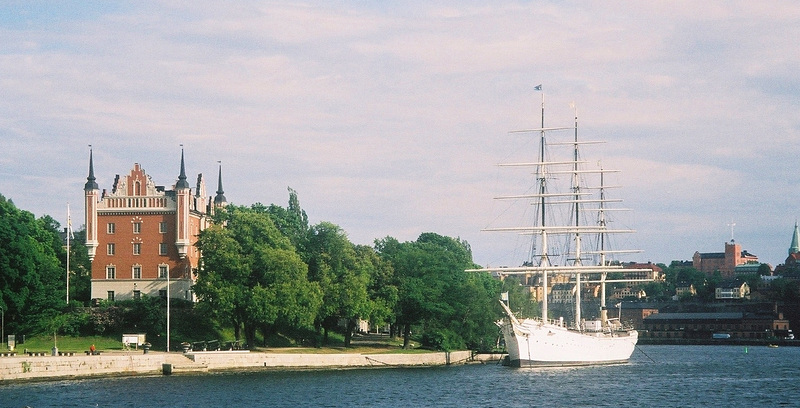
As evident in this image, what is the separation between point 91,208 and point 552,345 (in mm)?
50213

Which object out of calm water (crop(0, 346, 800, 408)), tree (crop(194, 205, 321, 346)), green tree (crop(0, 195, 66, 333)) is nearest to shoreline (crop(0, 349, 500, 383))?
calm water (crop(0, 346, 800, 408))

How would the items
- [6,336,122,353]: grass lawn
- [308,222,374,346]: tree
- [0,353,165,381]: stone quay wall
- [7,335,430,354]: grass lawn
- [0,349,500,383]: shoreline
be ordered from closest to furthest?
[0,353,165,381]: stone quay wall → [0,349,500,383]: shoreline → [6,336,122,353]: grass lawn → [7,335,430,354]: grass lawn → [308,222,374,346]: tree

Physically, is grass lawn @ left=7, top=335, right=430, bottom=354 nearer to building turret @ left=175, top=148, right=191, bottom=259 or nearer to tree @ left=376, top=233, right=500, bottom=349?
tree @ left=376, top=233, right=500, bottom=349

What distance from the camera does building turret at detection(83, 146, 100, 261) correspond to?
114000mm

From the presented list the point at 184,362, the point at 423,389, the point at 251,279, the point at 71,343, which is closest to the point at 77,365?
the point at 184,362

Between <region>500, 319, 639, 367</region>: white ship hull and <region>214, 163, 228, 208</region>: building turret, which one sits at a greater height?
<region>214, 163, 228, 208</region>: building turret

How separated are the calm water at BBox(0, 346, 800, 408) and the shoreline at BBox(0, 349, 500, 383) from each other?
1616 millimetres

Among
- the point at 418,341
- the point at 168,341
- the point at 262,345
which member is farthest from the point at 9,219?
the point at 418,341

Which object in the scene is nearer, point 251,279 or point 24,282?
point 24,282

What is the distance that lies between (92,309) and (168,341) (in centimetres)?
1341

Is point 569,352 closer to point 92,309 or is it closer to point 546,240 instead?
point 546,240

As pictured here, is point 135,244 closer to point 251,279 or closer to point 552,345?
point 251,279

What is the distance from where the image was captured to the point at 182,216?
114 meters

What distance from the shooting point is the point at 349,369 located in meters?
102
